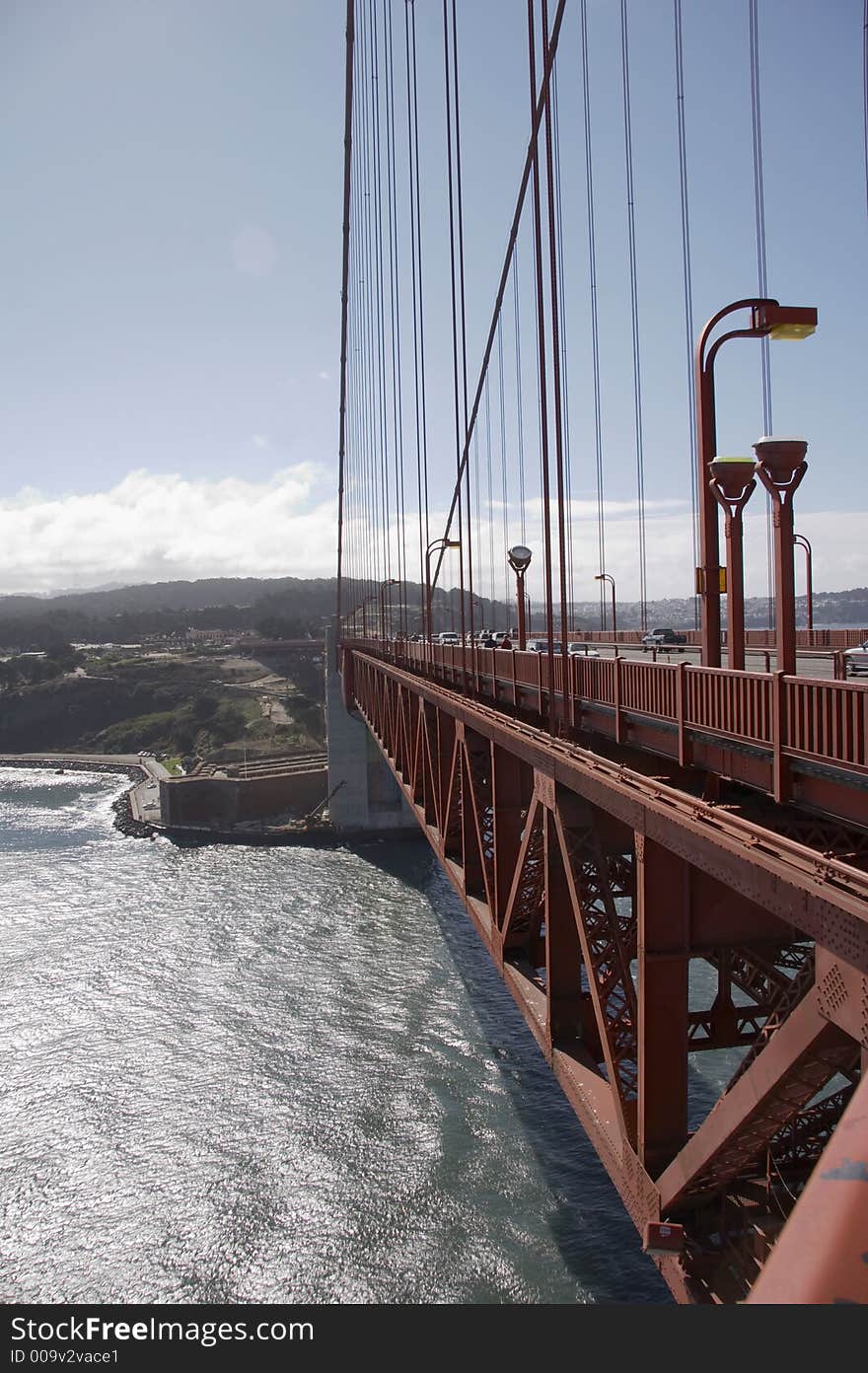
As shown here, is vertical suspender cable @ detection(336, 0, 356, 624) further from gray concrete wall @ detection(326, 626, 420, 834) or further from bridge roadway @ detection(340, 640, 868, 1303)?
bridge roadway @ detection(340, 640, 868, 1303)

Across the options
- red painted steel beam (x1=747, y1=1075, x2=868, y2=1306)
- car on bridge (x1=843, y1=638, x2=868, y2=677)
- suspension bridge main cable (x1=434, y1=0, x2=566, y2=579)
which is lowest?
red painted steel beam (x1=747, y1=1075, x2=868, y2=1306)

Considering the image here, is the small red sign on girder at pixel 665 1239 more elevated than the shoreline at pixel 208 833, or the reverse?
the small red sign on girder at pixel 665 1239

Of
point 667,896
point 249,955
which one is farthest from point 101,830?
point 667,896

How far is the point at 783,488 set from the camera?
16.6ft

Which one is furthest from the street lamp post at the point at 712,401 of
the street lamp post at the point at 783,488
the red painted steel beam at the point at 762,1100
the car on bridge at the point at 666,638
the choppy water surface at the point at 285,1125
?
the car on bridge at the point at 666,638

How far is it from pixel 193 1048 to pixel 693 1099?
10.5m

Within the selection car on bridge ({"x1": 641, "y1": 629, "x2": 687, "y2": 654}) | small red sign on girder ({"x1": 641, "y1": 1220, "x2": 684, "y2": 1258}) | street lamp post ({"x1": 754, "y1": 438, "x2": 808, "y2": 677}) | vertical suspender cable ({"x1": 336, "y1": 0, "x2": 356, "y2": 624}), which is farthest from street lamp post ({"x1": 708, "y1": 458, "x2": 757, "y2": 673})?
vertical suspender cable ({"x1": 336, "y1": 0, "x2": 356, "y2": 624})

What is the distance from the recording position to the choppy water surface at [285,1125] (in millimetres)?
12945

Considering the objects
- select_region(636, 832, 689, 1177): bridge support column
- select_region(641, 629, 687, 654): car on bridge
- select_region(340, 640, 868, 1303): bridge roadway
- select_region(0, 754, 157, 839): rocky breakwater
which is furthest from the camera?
select_region(0, 754, 157, 839): rocky breakwater

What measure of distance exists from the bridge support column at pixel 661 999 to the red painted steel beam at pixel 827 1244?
12.8 ft

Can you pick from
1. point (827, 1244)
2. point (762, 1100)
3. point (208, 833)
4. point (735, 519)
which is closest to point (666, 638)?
point (735, 519)

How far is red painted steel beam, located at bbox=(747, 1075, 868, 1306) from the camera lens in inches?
56.0

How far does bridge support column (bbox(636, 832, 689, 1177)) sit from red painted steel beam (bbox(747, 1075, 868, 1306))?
12.8 feet

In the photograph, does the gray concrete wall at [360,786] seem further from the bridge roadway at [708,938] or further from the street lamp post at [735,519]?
the street lamp post at [735,519]
